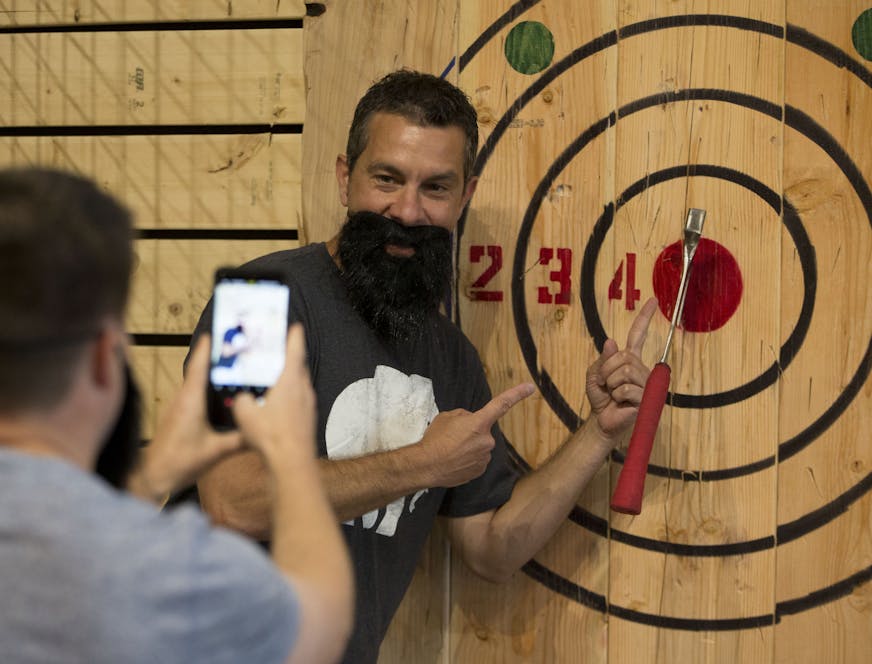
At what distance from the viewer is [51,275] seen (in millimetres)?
658

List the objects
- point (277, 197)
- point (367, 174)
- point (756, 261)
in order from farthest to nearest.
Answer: point (277, 197) → point (756, 261) → point (367, 174)

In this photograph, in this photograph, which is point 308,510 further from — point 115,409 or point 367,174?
point 367,174

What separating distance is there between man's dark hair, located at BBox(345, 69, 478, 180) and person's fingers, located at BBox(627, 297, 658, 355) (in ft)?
1.33

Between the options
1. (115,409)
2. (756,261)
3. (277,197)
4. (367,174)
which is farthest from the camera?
(277,197)

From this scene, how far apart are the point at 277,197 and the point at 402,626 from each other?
89 centimetres

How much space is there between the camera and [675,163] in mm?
1756

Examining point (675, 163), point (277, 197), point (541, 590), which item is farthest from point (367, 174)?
point (541, 590)

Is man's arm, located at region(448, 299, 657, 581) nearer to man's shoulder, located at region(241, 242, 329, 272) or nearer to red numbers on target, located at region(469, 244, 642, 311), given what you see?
red numbers on target, located at region(469, 244, 642, 311)

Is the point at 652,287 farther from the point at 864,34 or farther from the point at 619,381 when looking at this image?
the point at 864,34

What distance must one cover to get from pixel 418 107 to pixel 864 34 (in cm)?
85

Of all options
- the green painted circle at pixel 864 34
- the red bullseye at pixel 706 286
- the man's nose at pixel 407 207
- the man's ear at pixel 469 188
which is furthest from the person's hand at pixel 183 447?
the green painted circle at pixel 864 34

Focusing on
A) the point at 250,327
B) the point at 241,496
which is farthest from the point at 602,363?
the point at 250,327

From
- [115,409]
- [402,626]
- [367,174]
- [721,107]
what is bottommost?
[402,626]

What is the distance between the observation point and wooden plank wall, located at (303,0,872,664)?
67.6 inches
